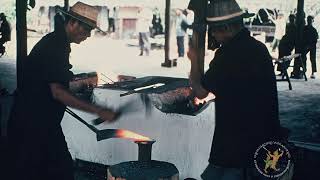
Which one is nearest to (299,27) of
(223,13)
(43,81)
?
(223,13)

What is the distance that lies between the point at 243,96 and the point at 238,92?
4 cm

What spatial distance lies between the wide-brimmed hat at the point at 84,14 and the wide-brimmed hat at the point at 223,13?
38.7 inches

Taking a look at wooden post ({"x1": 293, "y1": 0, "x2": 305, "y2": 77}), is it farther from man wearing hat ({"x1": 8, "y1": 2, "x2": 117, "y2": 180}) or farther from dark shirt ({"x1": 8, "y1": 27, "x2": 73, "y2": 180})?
dark shirt ({"x1": 8, "y1": 27, "x2": 73, "y2": 180})

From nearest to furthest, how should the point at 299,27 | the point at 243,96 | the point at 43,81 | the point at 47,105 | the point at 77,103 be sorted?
the point at 243,96, the point at 77,103, the point at 43,81, the point at 47,105, the point at 299,27

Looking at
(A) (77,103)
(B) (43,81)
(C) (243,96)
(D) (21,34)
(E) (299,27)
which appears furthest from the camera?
(E) (299,27)

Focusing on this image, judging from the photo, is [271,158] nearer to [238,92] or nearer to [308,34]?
[238,92]

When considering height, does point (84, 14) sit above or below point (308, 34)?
below

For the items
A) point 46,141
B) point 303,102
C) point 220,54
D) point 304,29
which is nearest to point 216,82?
point 220,54

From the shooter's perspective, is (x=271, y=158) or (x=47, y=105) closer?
(x=271, y=158)

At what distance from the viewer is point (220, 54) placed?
3121 millimetres

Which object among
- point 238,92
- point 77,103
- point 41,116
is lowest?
point 41,116

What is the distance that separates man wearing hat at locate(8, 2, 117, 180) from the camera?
351 cm

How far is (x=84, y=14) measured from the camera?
374 cm

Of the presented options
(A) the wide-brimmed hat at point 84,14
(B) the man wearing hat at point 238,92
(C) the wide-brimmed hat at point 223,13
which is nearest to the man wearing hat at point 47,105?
(A) the wide-brimmed hat at point 84,14
